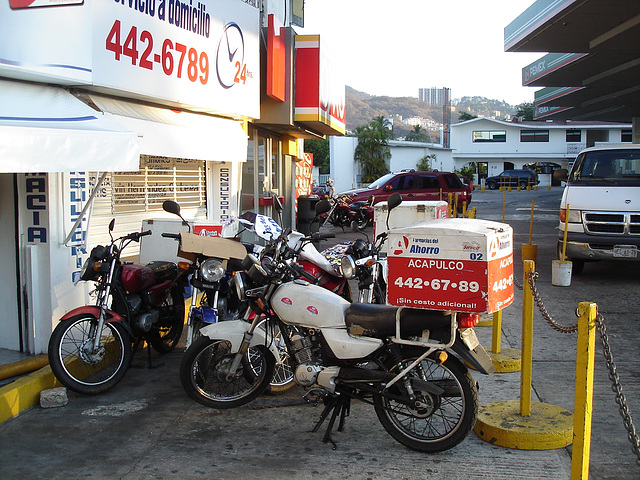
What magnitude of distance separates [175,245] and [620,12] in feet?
38.9

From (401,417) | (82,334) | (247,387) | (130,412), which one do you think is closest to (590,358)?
(401,417)

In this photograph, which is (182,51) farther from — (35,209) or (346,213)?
(346,213)

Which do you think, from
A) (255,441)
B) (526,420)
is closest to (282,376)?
(255,441)

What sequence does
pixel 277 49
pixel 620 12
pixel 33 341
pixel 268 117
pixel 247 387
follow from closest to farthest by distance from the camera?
pixel 247 387 < pixel 33 341 < pixel 277 49 < pixel 268 117 < pixel 620 12

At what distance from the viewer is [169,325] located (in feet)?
21.0

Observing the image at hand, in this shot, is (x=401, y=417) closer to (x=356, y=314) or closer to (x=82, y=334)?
(x=356, y=314)

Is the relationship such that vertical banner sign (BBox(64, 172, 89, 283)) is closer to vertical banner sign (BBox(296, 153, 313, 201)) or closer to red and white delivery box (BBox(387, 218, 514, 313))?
red and white delivery box (BBox(387, 218, 514, 313))

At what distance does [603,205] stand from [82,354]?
815cm

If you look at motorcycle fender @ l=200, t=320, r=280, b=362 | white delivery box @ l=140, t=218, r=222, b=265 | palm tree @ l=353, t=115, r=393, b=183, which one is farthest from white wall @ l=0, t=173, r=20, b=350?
palm tree @ l=353, t=115, r=393, b=183

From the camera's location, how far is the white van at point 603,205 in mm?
9648

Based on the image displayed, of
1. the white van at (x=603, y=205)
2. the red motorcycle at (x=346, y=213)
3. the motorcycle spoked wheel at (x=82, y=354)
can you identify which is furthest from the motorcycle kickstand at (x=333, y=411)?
the red motorcycle at (x=346, y=213)

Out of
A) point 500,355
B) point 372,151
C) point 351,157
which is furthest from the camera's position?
point 351,157

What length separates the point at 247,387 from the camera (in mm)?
5262

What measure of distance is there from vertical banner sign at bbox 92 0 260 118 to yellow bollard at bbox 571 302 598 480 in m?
4.84
